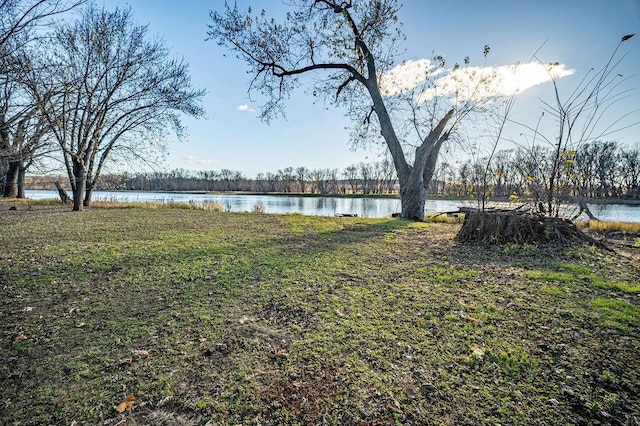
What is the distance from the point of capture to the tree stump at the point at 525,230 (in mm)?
5922

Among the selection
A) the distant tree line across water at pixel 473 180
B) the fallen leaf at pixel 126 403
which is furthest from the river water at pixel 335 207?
the fallen leaf at pixel 126 403

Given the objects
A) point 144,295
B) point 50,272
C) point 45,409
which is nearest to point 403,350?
point 45,409

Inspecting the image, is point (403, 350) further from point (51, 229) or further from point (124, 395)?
point (51, 229)

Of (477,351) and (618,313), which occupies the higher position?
(618,313)

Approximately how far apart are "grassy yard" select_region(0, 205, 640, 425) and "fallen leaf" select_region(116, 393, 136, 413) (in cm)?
1

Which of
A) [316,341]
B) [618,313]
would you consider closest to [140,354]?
[316,341]

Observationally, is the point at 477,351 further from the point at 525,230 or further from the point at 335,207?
the point at 335,207

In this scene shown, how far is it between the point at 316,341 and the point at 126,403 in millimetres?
1405

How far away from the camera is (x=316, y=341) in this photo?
259 centimetres

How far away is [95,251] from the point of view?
5336mm

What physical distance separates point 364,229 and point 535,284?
5281mm

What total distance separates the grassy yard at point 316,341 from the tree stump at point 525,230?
35.3 inches

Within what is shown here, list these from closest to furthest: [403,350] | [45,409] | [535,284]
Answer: [45,409], [403,350], [535,284]

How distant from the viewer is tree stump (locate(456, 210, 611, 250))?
5.92 meters
